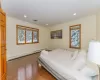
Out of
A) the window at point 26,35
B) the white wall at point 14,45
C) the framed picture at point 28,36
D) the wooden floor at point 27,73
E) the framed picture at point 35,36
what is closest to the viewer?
the wooden floor at point 27,73

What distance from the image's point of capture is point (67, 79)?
2258 millimetres

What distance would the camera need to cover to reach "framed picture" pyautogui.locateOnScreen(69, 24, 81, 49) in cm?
582

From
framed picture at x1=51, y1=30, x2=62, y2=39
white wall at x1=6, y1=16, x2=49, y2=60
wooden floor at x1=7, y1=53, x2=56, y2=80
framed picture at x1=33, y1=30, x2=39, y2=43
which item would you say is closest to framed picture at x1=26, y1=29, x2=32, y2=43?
white wall at x1=6, y1=16, x2=49, y2=60

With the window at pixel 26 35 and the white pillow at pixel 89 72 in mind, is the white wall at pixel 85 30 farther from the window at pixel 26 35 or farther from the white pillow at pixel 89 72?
the white pillow at pixel 89 72

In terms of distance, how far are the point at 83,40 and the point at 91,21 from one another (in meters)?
1.12

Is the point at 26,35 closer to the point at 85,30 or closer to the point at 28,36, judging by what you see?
the point at 28,36

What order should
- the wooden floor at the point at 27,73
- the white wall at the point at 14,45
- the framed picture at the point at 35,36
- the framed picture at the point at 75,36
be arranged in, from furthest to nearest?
the framed picture at the point at 35,36 → the framed picture at the point at 75,36 → the white wall at the point at 14,45 → the wooden floor at the point at 27,73

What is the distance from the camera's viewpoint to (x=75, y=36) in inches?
243

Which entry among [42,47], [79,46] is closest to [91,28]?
[79,46]

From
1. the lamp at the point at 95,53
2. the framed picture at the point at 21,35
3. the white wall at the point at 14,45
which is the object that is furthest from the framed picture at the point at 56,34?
the lamp at the point at 95,53

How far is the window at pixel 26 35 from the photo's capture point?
6481 millimetres

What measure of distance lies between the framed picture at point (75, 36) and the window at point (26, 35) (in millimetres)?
3077

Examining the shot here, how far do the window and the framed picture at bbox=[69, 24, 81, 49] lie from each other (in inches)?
121

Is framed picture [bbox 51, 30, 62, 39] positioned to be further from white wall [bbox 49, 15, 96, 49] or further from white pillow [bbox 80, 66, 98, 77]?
white pillow [bbox 80, 66, 98, 77]
